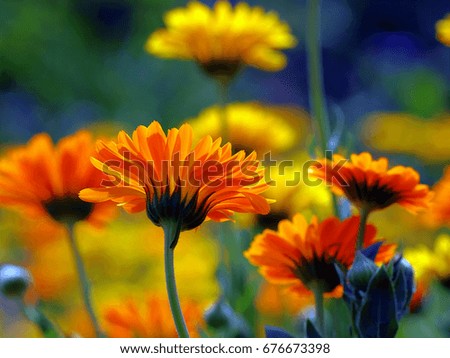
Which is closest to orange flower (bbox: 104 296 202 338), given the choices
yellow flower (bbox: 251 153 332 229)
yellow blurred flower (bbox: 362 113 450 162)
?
yellow flower (bbox: 251 153 332 229)

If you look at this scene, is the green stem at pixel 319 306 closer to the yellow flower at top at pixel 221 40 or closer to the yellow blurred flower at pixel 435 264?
the yellow blurred flower at pixel 435 264

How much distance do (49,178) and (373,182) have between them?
19 cm

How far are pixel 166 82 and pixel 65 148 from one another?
1102 millimetres

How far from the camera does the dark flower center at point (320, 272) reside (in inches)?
15.4

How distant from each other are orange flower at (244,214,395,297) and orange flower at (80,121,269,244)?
4cm

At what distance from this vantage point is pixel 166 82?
1513mm

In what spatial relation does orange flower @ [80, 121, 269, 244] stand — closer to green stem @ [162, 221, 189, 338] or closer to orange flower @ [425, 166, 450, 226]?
green stem @ [162, 221, 189, 338]

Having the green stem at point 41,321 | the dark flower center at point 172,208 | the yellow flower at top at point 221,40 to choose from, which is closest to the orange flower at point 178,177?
the dark flower center at point 172,208

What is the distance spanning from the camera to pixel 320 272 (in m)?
0.39

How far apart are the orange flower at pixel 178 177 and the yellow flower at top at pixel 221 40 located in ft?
0.74

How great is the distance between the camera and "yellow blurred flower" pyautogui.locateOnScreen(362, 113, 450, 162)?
931mm

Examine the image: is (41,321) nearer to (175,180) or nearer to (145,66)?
(175,180)
